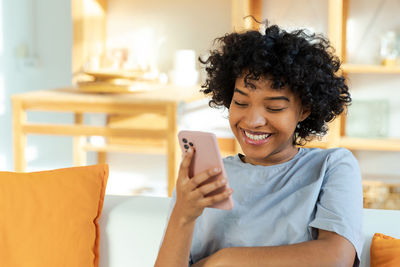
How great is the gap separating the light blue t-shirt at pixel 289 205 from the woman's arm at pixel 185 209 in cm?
10

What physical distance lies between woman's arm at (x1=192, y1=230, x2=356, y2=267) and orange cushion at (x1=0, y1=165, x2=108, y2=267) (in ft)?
1.54

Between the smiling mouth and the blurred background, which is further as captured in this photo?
the blurred background

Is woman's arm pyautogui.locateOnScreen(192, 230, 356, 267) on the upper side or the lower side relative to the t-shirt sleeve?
lower

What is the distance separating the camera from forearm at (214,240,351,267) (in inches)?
40.6

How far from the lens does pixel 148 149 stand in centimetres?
332

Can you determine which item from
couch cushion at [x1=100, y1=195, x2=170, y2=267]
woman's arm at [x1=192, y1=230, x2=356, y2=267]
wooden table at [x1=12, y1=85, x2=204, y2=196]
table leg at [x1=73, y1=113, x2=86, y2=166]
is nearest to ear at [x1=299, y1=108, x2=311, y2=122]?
woman's arm at [x1=192, y1=230, x2=356, y2=267]

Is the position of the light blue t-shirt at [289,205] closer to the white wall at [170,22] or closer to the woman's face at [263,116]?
the woman's face at [263,116]

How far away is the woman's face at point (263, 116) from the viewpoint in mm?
1128

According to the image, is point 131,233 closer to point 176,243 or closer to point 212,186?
point 176,243

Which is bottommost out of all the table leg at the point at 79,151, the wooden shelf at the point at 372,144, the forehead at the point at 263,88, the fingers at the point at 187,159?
the table leg at the point at 79,151

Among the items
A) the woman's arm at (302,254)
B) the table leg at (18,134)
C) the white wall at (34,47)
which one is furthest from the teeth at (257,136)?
the white wall at (34,47)

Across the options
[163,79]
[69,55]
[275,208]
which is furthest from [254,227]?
[69,55]

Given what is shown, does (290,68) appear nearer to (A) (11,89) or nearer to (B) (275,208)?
(B) (275,208)

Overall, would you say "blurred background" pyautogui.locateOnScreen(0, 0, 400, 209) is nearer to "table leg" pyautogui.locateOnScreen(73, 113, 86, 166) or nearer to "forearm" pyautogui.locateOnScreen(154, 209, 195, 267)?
"table leg" pyautogui.locateOnScreen(73, 113, 86, 166)
